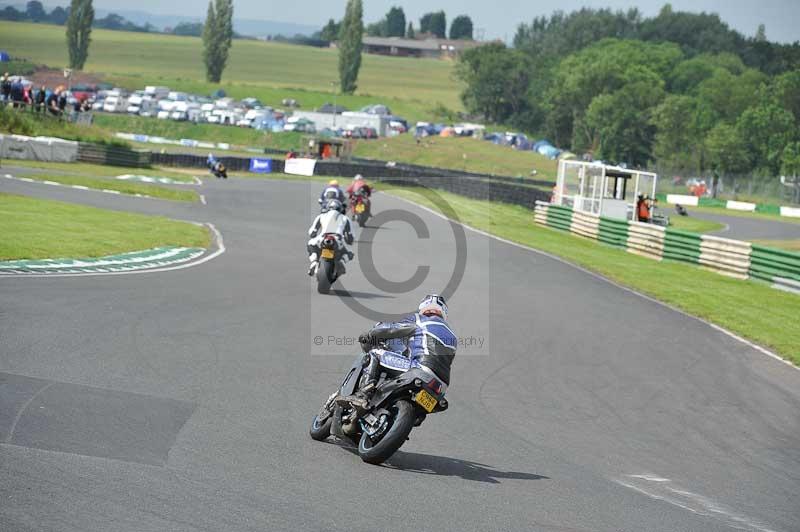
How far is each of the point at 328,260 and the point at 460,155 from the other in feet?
243

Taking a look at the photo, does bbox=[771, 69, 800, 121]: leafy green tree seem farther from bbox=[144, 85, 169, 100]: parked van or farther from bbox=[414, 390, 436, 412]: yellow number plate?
bbox=[414, 390, 436, 412]: yellow number plate

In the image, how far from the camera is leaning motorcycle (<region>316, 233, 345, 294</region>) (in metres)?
17.3

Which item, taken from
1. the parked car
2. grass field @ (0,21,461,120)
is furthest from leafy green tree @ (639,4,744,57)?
the parked car

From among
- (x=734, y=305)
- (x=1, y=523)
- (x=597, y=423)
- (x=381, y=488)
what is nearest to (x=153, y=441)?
(x=381, y=488)

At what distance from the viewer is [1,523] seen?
18.4 ft

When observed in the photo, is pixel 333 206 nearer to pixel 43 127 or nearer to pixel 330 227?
pixel 330 227

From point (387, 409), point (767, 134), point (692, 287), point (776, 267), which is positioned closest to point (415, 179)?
point (776, 267)

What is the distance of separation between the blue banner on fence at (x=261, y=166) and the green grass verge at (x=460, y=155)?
26.5 metres

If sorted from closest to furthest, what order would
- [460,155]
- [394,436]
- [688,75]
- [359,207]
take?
[394,436] < [359,207] < [460,155] < [688,75]

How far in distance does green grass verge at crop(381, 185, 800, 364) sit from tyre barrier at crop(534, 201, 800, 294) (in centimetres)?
34

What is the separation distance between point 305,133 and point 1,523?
90957 millimetres

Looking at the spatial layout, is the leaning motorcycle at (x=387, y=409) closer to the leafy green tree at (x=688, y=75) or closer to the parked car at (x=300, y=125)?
the parked car at (x=300, y=125)

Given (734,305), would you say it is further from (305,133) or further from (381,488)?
(305,133)

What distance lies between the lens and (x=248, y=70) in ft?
556
